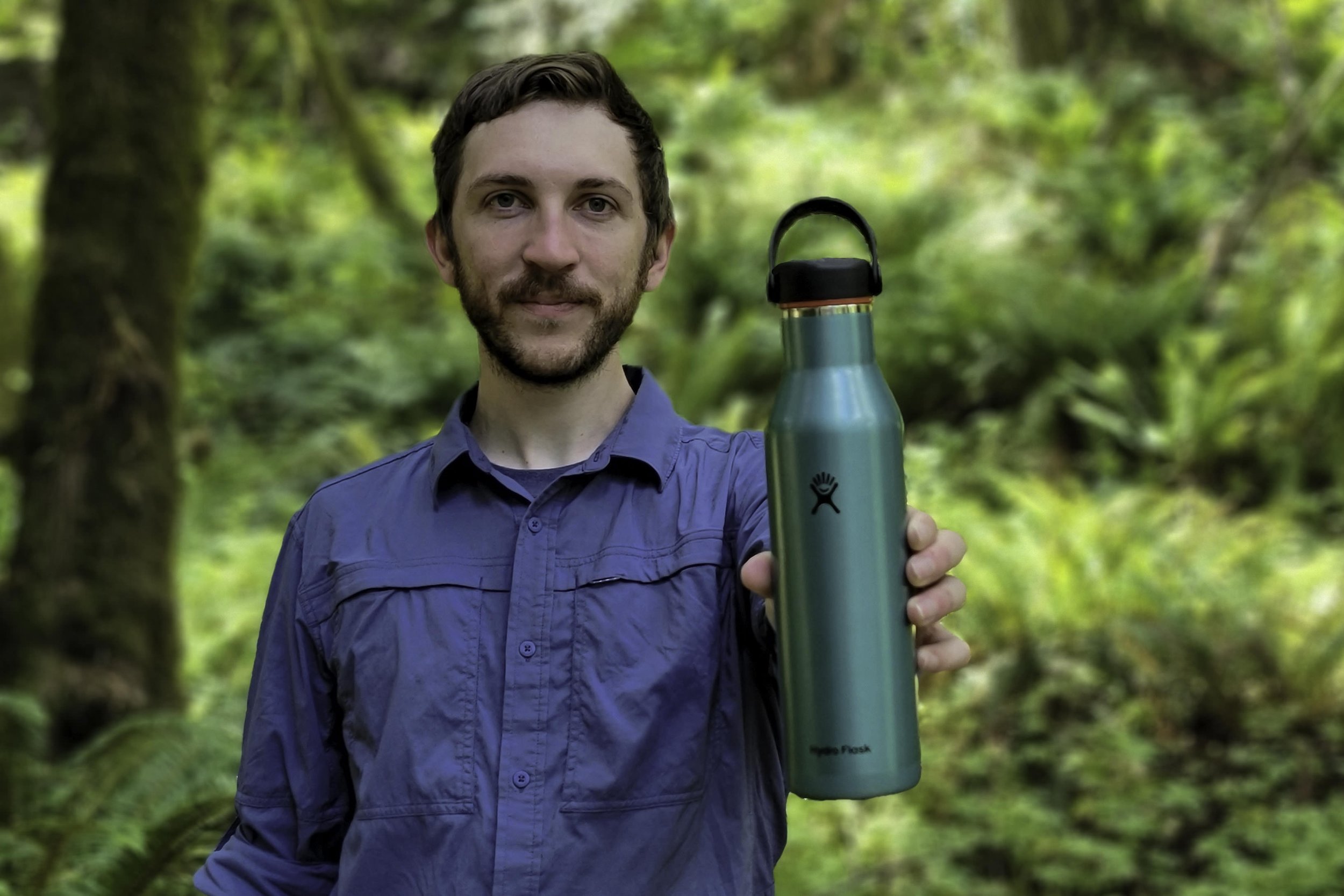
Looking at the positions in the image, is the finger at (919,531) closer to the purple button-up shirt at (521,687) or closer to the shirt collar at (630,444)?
the purple button-up shirt at (521,687)

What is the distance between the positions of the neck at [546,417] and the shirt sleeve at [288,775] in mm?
328

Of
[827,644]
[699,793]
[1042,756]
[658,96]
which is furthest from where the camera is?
[658,96]

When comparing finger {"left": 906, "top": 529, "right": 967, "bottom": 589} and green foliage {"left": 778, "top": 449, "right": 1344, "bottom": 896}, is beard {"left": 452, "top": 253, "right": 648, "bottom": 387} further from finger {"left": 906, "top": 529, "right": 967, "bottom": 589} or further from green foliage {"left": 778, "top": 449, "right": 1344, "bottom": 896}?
green foliage {"left": 778, "top": 449, "right": 1344, "bottom": 896}

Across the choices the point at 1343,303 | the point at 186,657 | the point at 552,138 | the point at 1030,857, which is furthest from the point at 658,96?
the point at 552,138

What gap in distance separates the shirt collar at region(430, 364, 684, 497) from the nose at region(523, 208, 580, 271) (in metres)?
0.22

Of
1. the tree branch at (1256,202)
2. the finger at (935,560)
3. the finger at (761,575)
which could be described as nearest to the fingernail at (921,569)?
the finger at (935,560)

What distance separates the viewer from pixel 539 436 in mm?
1708

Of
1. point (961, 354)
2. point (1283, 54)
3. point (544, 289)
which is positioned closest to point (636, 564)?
point (544, 289)

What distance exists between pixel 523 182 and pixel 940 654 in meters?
0.74

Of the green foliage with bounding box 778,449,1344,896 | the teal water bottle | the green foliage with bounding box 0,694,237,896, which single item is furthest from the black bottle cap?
the green foliage with bounding box 778,449,1344,896

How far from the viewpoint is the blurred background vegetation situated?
4.56 metres

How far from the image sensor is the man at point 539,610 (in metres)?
1.51

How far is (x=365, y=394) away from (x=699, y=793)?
7247mm

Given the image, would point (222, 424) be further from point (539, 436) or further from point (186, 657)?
point (539, 436)
